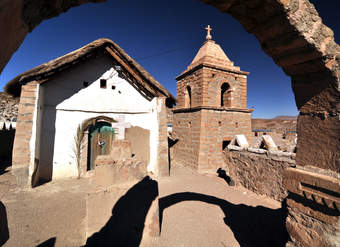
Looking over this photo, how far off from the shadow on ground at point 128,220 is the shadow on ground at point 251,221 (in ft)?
3.67

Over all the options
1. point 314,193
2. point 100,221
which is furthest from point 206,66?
point 100,221

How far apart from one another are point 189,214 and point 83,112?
600 centimetres

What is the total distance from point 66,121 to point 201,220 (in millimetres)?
6478

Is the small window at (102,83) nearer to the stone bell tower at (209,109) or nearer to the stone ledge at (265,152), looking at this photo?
the stone bell tower at (209,109)

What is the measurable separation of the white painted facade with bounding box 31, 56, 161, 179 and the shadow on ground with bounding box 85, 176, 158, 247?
4.25 m

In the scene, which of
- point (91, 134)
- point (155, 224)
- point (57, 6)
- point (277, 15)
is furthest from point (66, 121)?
point (277, 15)

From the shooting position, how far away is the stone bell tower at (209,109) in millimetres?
8602

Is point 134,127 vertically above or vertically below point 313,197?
above

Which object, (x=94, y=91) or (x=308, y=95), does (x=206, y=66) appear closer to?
(x=94, y=91)

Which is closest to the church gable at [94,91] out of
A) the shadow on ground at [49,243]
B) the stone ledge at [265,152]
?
the stone ledge at [265,152]

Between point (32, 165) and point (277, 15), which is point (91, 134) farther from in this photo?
point (277, 15)

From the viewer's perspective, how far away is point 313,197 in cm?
182

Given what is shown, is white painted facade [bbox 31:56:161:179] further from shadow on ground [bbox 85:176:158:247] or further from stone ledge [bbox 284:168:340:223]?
stone ledge [bbox 284:168:340:223]

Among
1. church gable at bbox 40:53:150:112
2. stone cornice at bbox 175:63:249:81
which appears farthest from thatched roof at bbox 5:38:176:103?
stone cornice at bbox 175:63:249:81
